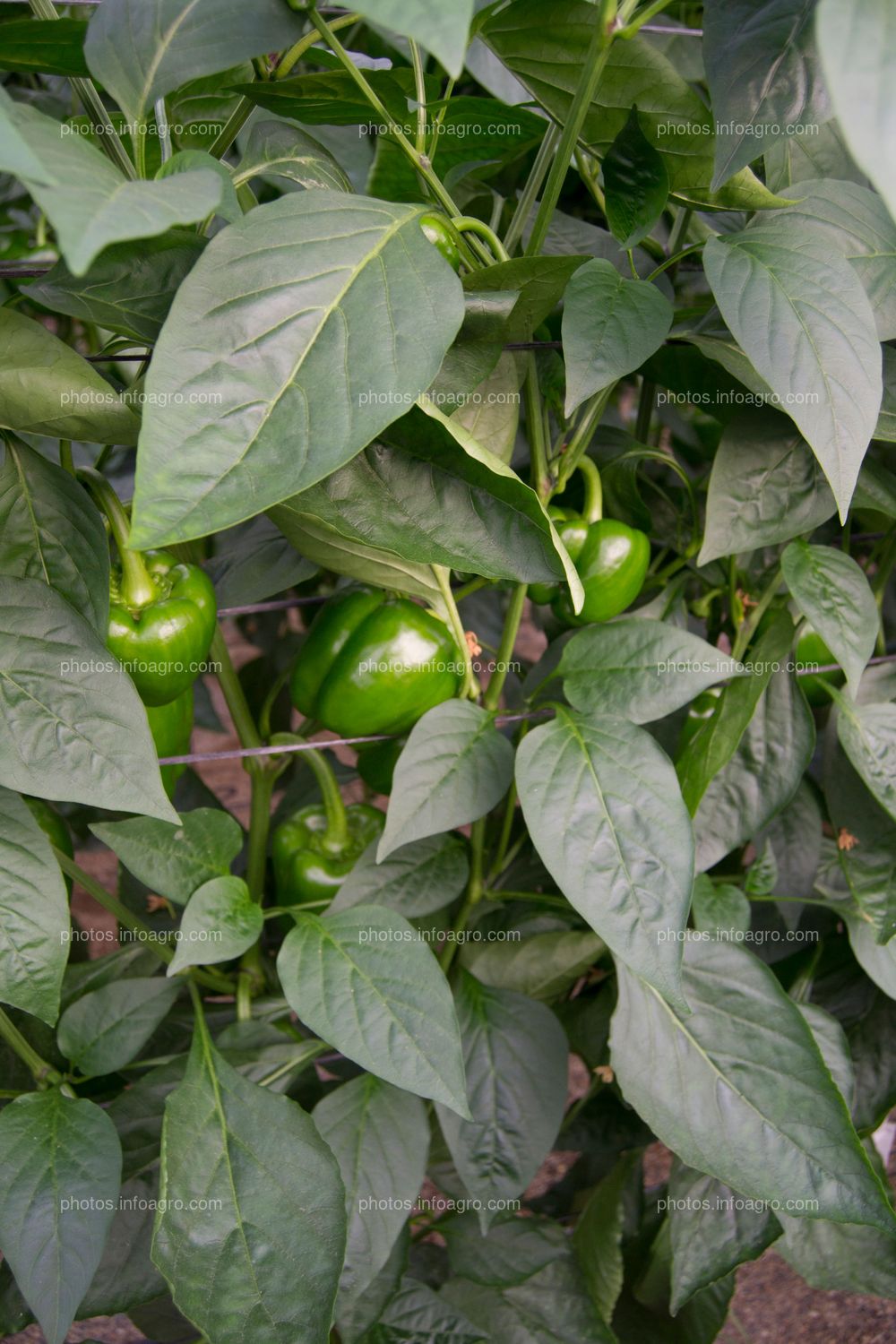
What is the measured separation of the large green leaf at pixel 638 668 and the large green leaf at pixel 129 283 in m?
0.34

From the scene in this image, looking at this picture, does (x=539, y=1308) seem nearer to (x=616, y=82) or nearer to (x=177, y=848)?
(x=177, y=848)

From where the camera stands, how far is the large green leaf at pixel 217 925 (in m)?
0.69

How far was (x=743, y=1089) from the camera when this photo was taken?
30.4 inches

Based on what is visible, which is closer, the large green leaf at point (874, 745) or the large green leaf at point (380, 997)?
the large green leaf at point (380, 997)

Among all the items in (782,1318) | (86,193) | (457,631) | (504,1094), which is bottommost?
(782,1318)

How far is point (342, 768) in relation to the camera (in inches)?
48.3

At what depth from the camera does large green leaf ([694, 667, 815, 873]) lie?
32.8 inches

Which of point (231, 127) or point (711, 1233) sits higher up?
point (231, 127)

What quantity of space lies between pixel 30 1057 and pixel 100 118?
1.92 feet

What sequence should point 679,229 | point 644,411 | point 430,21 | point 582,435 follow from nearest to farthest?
point 430,21 → point 582,435 → point 679,229 → point 644,411

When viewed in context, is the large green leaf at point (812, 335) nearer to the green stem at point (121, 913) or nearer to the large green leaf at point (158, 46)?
the large green leaf at point (158, 46)

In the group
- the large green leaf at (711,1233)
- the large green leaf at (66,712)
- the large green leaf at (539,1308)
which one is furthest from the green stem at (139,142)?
the large green leaf at (539,1308)

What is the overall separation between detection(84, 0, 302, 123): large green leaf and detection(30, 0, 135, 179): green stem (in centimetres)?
6

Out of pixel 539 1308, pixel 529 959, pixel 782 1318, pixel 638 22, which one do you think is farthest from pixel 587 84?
pixel 782 1318
